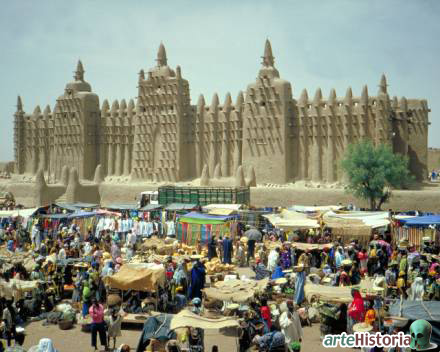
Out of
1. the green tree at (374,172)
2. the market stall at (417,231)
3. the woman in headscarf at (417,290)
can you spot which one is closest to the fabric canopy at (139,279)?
the woman in headscarf at (417,290)

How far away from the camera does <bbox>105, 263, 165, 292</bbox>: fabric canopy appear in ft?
43.6

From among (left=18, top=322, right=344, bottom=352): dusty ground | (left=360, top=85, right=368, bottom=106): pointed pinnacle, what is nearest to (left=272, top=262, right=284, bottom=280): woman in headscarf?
(left=18, top=322, right=344, bottom=352): dusty ground

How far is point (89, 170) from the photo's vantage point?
54688mm

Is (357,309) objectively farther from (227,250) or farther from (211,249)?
(211,249)

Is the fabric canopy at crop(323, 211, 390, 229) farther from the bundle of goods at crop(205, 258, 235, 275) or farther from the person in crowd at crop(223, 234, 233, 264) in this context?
the bundle of goods at crop(205, 258, 235, 275)

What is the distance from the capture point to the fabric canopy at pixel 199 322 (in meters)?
9.34

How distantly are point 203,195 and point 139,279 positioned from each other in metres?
16.3

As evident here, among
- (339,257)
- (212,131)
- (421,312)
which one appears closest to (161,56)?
(212,131)

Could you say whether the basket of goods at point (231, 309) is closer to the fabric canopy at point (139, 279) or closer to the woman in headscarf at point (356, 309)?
the fabric canopy at point (139, 279)

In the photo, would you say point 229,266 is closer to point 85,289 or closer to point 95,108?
point 85,289

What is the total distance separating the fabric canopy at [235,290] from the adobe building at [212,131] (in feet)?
98.1

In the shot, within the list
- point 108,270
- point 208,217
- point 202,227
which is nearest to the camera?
point 108,270

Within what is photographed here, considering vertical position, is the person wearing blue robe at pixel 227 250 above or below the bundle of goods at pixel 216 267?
above

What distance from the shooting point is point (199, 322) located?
9.50 meters
